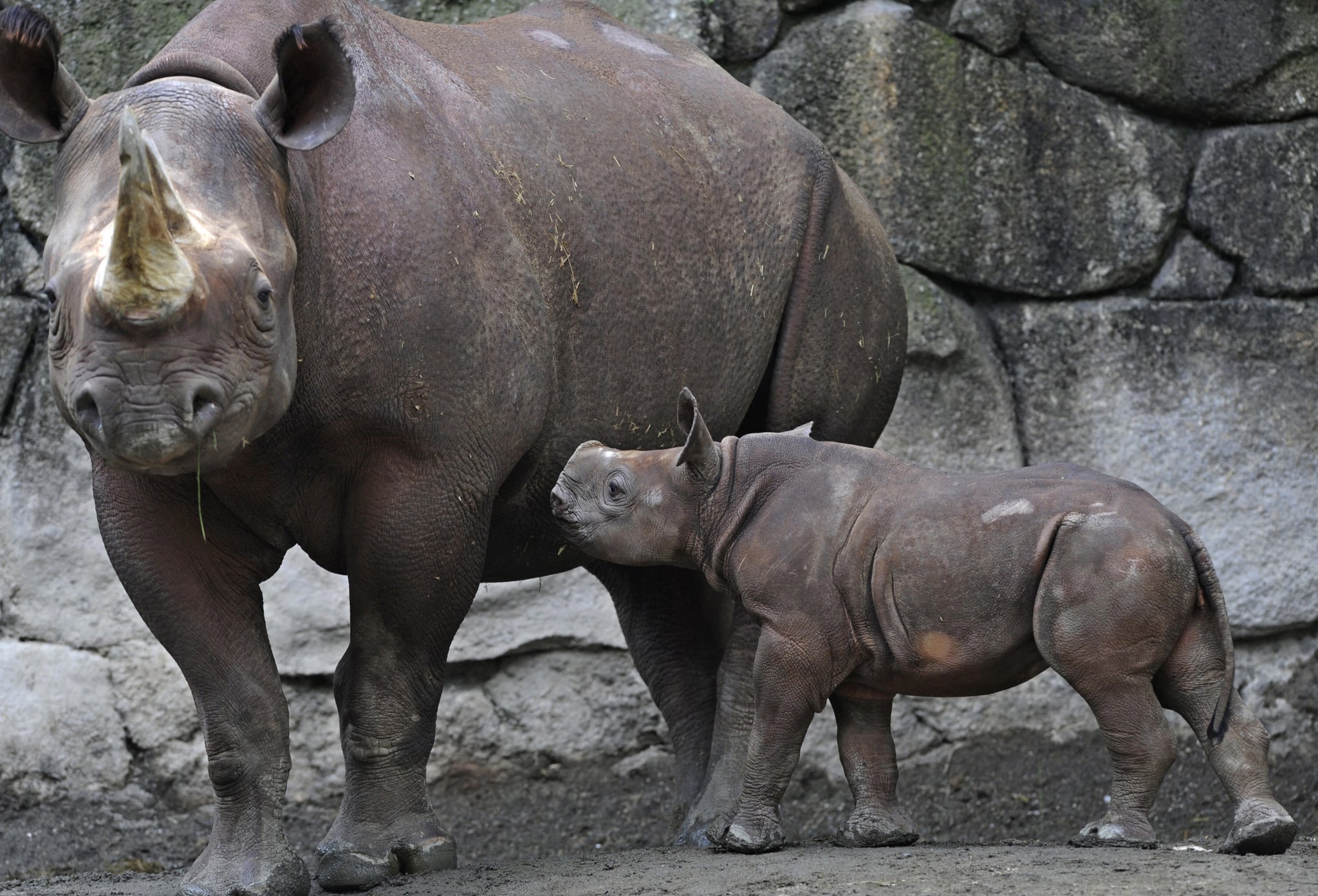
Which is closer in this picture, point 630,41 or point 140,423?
point 140,423

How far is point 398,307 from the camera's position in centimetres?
397

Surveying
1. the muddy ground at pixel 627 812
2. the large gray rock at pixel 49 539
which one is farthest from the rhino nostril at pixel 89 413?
the large gray rock at pixel 49 539

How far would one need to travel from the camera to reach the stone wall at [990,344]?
6562 millimetres

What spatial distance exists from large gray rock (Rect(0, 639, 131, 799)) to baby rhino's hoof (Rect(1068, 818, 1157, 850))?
3819mm

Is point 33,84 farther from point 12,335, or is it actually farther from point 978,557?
point 12,335

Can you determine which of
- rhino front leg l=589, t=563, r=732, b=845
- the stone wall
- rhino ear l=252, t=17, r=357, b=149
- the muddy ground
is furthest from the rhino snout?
the stone wall

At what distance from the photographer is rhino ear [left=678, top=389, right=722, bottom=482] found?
4.16 metres

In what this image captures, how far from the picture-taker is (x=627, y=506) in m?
4.33

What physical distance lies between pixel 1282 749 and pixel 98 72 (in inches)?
189

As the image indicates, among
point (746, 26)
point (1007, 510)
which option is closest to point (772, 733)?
point (1007, 510)

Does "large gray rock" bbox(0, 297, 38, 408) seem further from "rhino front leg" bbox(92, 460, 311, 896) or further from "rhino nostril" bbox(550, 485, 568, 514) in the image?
"rhino nostril" bbox(550, 485, 568, 514)

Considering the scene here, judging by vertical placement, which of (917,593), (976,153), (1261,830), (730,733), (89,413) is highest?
(89,413)

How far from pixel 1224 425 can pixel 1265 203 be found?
81cm

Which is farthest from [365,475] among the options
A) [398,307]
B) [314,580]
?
[314,580]
